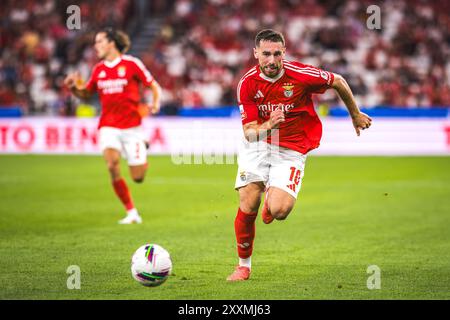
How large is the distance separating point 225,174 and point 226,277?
1054 cm

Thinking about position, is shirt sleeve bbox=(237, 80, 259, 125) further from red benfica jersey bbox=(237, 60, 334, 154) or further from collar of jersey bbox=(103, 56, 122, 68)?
collar of jersey bbox=(103, 56, 122, 68)

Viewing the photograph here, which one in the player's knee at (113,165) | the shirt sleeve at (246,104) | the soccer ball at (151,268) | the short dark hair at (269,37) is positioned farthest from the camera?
the player's knee at (113,165)

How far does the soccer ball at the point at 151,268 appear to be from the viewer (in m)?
7.19

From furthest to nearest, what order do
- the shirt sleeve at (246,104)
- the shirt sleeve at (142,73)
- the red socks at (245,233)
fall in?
the shirt sleeve at (142,73), the red socks at (245,233), the shirt sleeve at (246,104)

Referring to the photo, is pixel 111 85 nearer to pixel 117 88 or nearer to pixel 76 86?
pixel 117 88

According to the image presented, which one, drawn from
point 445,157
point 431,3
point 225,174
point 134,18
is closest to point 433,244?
point 225,174

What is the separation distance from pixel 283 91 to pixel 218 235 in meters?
3.25

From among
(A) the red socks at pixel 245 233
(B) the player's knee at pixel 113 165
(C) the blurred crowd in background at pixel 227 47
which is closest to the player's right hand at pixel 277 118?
(A) the red socks at pixel 245 233

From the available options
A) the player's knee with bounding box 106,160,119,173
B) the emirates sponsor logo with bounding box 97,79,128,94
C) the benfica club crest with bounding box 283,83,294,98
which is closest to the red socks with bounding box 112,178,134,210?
the player's knee with bounding box 106,160,119,173

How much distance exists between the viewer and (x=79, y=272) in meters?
7.94

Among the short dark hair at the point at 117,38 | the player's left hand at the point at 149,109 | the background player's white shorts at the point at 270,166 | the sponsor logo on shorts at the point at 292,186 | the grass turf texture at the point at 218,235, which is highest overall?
the short dark hair at the point at 117,38

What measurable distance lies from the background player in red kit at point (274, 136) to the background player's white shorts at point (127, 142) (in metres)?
4.13

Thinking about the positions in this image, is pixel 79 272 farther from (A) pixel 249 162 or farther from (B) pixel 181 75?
(B) pixel 181 75

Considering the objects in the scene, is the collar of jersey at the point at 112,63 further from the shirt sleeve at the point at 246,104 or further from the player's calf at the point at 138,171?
the shirt sleeve at the point at 246,104
